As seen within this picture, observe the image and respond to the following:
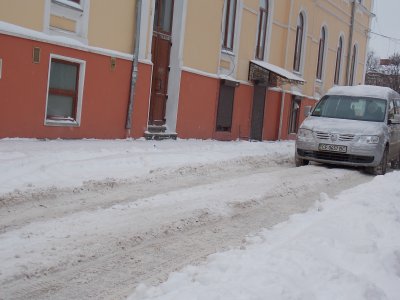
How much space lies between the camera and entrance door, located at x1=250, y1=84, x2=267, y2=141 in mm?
19500

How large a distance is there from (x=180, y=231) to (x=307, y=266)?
5.59 feet

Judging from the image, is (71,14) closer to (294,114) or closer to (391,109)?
(391,109)

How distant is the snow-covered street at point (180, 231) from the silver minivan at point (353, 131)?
5.33 ft

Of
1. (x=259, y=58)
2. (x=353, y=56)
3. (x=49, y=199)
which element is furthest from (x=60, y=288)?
(x=353, y=56)

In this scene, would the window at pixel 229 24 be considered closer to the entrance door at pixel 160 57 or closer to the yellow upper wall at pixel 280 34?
the yellow upper wall at pixel 280 34

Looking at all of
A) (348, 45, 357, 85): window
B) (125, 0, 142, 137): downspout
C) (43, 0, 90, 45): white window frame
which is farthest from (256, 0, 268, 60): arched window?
(348, 45, 357, 85): window

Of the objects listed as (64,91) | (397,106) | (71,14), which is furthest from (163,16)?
(397,106)

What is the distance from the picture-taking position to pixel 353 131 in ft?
38.0

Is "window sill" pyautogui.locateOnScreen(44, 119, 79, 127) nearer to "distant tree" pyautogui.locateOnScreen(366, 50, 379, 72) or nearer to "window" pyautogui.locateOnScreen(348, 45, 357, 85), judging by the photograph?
"window" pyautogui.locateOnScreen(348, 45, 357, 85)

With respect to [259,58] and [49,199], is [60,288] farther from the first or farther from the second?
[259,58]

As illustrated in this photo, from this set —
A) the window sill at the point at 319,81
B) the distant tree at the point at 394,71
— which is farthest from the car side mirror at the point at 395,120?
the distant tree at the point at 394,71

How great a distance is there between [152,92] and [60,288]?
10.9 m

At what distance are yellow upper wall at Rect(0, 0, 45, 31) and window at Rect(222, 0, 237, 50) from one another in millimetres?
7789

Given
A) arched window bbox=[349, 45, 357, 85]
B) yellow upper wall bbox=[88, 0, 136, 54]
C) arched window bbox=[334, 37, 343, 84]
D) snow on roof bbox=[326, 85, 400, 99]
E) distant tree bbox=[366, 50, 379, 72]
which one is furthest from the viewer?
distant tree bbox=[366, 50, 379, 72]
